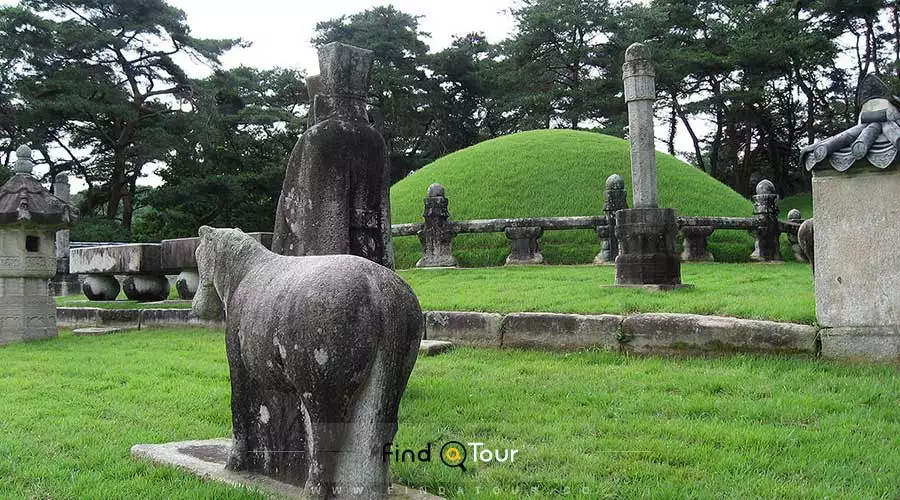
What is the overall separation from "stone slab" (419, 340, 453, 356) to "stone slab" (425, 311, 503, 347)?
0.21m

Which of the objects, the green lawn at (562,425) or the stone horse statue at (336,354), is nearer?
the stone horse statue at (336,354)

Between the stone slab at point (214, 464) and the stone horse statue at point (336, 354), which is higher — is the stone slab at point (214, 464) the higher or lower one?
the lower one

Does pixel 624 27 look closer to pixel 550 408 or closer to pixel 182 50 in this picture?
pixel 182 50

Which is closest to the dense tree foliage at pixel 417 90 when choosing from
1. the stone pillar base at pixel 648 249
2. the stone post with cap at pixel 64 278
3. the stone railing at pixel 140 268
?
the stone post with cap at pixel 64 278

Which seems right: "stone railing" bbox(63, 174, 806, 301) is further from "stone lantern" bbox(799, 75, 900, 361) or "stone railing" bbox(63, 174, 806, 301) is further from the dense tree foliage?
the dense tree foliage

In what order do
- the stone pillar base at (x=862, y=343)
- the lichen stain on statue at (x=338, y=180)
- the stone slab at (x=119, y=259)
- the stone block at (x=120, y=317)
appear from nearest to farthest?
the lichen stain on statue at (x=338, y=180)
the stone pillar base at (x=862, y=343)
the stone block at (x=120, y=317)
the stone slab at (x=119, y=259)

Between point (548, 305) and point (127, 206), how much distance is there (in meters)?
27.3

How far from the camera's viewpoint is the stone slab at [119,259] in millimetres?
11383

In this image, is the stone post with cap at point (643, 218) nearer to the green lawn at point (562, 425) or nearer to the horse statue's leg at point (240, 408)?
the green lawn at point (562, 425)

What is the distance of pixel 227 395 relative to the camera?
5.77 m

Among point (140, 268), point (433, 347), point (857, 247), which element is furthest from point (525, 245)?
point (857, 247)

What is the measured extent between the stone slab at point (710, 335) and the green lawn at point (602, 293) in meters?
0.25

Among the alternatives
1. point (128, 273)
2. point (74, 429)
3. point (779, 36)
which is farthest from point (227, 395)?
point (779, 36)

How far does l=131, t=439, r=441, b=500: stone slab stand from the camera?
10.8 ft
